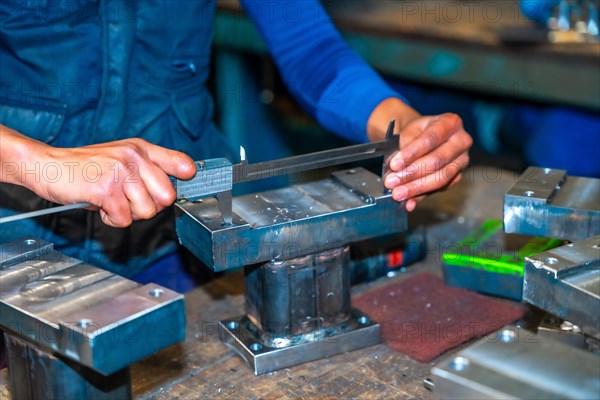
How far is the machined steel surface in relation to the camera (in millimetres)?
693

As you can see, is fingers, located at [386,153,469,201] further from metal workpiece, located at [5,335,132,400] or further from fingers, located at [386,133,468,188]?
metal workpiece, located at [5,335,132,400]

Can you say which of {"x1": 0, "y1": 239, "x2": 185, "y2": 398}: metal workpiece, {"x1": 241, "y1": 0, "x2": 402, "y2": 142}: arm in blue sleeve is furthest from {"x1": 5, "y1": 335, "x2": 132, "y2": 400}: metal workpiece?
{"x1": 241, "y1": 0, "x2": 402, "y2": 142}: arm in blue sleeve

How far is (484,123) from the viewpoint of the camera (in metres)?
2.48

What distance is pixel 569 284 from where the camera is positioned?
0.77 metres

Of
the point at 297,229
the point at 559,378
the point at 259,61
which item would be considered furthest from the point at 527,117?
the point at 559,378

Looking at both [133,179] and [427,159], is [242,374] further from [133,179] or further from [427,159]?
[427,159]

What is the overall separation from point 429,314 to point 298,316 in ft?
0.68

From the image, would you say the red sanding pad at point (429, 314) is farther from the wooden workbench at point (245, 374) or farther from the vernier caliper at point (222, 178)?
the vernier caliper at point (222, 178)

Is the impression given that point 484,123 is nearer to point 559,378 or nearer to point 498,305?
point 498,305

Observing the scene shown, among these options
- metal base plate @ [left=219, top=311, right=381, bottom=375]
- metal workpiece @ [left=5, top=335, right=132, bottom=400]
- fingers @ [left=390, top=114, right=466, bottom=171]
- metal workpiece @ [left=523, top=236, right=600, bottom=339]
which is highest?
fingers @ [left=390, top=114, right=466, bottom=171]

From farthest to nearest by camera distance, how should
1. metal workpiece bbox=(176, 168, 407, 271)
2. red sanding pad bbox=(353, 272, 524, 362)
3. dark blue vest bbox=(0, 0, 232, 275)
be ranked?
dark blue vest bbox=(0, 0, 232, 275) → red sanding pad bbox=(353, 272, 524, 362) → metal workpiece bbox=(176, 168, 407, 271)

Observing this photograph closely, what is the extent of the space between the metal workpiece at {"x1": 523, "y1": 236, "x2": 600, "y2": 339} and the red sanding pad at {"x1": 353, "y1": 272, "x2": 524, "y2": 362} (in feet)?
0.70

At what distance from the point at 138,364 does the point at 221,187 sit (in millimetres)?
245

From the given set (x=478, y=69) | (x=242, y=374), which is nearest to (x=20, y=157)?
(x=242, y=374)
